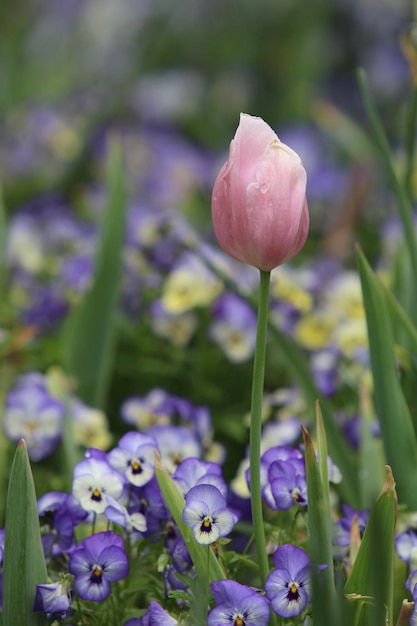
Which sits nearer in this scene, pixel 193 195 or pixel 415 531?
pixel 415 531

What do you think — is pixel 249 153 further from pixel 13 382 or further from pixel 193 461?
pixel 13 382

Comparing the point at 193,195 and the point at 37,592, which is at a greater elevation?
the point at 193,195

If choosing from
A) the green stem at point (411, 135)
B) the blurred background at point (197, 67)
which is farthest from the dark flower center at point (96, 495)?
the blurred background at point (197, 67)

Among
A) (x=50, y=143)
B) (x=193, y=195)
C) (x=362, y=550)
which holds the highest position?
(x=50, y=143)

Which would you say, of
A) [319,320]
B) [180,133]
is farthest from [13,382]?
[180,133]

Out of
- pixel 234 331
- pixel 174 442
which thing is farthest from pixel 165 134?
pixel 174 442

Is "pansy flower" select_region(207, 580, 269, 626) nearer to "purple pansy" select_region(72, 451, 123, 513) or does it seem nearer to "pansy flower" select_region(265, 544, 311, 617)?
"pansy flower" select_region(265, 544, 311, 617)

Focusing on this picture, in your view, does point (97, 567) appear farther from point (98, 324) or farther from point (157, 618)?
point (98, 324)
